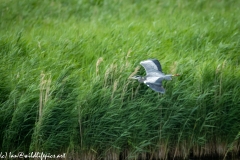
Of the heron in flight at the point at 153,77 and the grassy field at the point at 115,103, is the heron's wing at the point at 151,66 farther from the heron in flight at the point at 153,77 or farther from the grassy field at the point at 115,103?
the grassy field at the point at 115,103

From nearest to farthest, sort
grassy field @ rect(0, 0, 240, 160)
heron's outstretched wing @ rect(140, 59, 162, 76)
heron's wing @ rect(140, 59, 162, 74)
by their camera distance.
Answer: heron's outstretched wing @ rect(140, 59, 162, 76) < heron's wing @ rect(140, 59, 162, 74) < grassy field @ rect(0, 0, 240, 160)

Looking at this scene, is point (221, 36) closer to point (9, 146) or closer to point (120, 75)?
point (120, 75)

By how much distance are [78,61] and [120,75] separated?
150cm

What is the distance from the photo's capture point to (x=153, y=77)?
22.1 feet

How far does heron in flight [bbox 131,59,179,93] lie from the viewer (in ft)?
21.5

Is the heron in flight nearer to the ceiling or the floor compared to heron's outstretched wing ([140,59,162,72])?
nearer to the floor

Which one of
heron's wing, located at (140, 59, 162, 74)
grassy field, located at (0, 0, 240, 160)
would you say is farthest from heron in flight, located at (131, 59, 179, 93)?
grassy field, located at (0, 0, 240, 160)

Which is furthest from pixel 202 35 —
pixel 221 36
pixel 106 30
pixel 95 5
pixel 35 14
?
pixel 35 14

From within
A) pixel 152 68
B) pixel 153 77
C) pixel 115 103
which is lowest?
pixel 115 103

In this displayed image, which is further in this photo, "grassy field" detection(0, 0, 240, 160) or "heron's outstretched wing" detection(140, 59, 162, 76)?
"grassy field" detection(0, 0, 240, 160)

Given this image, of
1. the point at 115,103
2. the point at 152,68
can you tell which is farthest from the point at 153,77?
the point at 115,103

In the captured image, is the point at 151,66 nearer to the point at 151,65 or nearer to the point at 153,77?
the point at 151,65

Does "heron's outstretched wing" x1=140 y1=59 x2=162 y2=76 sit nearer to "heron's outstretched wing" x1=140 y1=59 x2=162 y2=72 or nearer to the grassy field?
"heron's outstretched wing" x1=140 y1=59 x2=162 y2=72

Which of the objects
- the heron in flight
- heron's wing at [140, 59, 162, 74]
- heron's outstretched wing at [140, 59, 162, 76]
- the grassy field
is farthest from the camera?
the grassy field
